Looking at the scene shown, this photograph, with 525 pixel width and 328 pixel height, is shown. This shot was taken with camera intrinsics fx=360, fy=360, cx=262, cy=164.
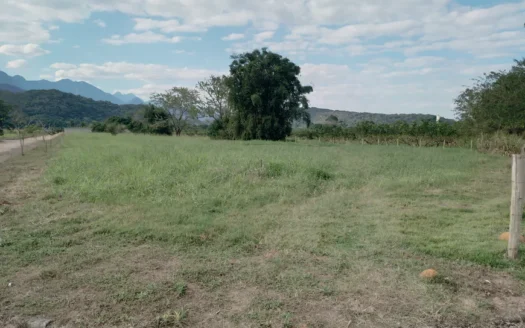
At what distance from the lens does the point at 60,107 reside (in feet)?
250

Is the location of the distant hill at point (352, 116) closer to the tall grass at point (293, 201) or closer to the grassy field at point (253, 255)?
the tall grass at point (293, 201)

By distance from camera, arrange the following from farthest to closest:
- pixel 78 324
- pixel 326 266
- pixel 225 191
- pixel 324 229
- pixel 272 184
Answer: pixel 272 184 < pixel 225 191 < pixel 324 229 < pixel 326 266 < pixel 78 324

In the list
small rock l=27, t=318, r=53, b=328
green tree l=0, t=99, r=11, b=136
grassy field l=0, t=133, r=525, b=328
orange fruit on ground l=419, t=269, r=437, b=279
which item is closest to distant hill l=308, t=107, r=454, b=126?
green tree l=0, t=99, r=11, b=136

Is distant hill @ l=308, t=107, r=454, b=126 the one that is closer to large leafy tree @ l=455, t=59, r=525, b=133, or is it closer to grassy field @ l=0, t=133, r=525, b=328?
large leafy tree @ l=455, t=59, r=525, b=133

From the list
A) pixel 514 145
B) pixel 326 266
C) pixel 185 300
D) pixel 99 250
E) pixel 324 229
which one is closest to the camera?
pixel 185 300

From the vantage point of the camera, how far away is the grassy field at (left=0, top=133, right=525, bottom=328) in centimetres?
299

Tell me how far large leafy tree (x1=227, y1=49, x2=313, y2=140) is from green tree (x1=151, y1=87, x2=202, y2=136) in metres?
16.2

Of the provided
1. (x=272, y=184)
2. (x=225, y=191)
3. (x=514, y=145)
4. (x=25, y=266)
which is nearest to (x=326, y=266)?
(x=25, y=266)

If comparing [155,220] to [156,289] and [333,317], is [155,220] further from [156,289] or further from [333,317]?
[333,317]

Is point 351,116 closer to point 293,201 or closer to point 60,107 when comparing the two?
point 60,107

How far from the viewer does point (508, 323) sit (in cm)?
292

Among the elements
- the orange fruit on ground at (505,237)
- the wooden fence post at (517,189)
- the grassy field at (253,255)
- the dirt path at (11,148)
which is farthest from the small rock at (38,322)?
the dirt path at (11,148)

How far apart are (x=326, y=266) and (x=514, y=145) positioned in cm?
1912

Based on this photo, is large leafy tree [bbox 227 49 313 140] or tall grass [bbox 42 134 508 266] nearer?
tall grass [bbox 42 134 508 266]
